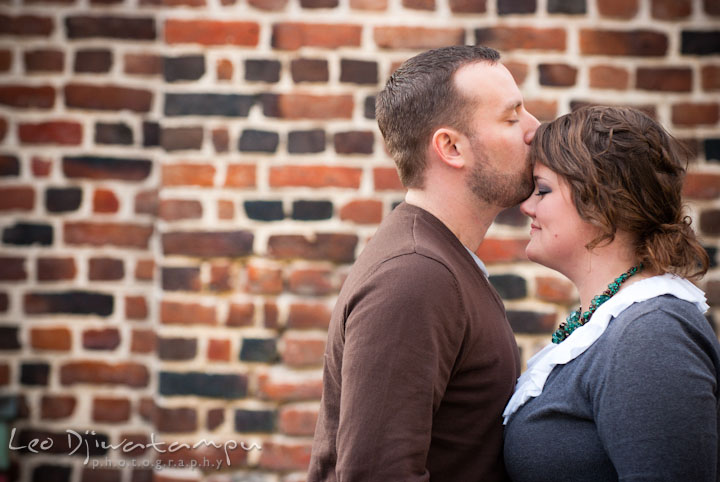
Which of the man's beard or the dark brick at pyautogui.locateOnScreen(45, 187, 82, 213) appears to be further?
the dark brick at pyautogui.locateOnScreen(45, 187, 82, 213)

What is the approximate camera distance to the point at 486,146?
1693mm

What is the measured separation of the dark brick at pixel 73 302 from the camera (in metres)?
2.41

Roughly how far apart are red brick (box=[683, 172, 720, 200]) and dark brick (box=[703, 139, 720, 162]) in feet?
0.19

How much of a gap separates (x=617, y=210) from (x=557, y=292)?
27.7 inches

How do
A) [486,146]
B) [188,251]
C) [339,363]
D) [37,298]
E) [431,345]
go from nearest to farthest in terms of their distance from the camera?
1. [431,345]
2. [339,363]
3. [486,146]
4. [188,251]
5. [37,298]

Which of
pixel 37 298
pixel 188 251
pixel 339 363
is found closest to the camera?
pixel 339 363

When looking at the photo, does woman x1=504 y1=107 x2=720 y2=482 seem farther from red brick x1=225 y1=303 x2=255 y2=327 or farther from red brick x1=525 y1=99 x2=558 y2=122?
red brick x1=225 y1=303 x2=255 y2=327

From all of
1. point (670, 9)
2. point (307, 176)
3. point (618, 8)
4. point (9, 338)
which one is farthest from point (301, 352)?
point (670, 9)

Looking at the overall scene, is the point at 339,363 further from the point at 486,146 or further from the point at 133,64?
the point at 133,64

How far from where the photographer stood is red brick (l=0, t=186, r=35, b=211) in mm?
2424

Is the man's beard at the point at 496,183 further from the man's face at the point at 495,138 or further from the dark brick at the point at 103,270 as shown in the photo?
the dark brick at the point at 103,270

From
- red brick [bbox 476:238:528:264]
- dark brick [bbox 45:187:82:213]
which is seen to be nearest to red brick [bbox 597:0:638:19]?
red brick [bbox 476:238:528:264]

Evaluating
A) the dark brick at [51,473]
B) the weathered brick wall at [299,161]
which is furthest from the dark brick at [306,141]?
the dark brick at [51,473]

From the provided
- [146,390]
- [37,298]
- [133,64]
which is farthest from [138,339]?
[133,64]
